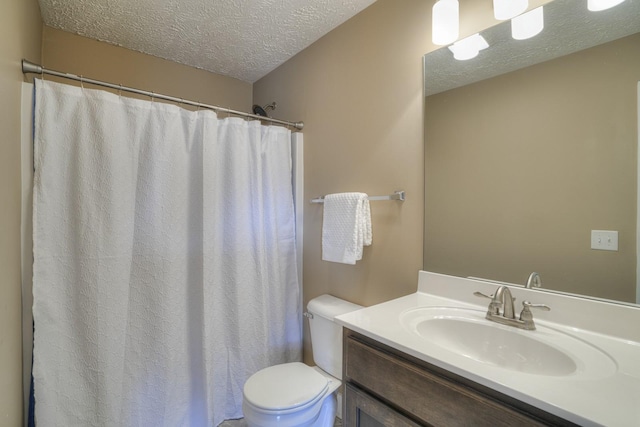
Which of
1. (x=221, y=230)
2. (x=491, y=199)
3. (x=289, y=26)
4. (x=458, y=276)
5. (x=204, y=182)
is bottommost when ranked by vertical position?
(x=458, y=276)

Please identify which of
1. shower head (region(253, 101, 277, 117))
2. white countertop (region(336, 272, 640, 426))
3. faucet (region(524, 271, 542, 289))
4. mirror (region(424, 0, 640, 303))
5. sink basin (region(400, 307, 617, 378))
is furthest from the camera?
shower head (region(253, 101, 277, 117))

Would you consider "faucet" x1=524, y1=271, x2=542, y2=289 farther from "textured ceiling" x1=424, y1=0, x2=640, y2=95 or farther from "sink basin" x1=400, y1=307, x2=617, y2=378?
"textured ceiling" x1=424, y1=0, x2=640, y2=95

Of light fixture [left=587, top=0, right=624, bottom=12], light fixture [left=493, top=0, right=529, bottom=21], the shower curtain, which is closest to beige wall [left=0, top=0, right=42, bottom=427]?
the shower curtain

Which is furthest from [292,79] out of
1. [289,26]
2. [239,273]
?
[239,273]

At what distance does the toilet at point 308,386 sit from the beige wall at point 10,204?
811 millimetres

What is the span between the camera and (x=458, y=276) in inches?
46.2

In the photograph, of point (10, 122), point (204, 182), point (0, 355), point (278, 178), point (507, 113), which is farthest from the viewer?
point (278, 178)

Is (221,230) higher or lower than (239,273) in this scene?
higher

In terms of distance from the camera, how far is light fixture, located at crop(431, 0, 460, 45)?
3.70 ft

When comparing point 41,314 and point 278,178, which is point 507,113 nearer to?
point 278,178

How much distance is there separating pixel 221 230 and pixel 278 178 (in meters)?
0.51

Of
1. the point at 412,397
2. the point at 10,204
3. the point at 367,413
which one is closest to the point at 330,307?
the point at 367,413

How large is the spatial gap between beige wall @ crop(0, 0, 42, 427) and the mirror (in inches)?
59.0

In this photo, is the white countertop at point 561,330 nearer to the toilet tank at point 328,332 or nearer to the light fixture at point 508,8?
the toilet tank at point 328,332
